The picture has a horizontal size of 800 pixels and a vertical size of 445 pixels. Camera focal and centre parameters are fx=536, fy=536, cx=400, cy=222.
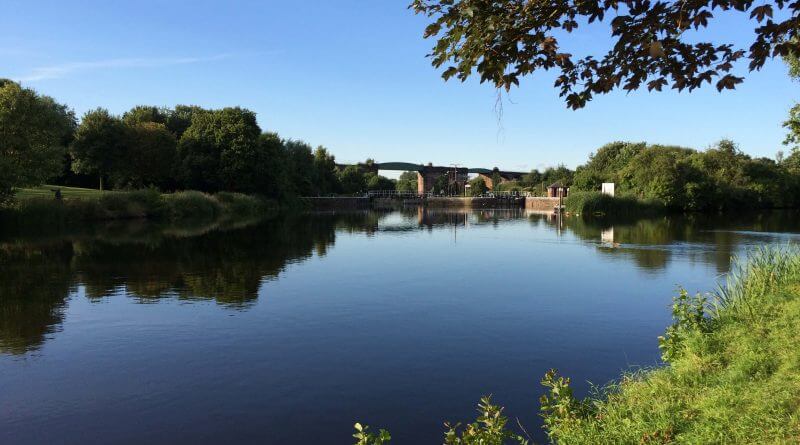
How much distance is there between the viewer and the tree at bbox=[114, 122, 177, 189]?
64.9m

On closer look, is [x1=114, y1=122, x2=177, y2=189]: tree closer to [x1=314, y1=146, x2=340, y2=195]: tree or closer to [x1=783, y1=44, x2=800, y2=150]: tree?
[x1=314, y1=146, x2=340, y2=195]: tree

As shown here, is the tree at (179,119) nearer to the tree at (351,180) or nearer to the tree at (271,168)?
the tree at (271,168)

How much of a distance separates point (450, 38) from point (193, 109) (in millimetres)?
97006

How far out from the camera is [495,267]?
24219 mm

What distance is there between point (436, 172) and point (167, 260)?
15216cm

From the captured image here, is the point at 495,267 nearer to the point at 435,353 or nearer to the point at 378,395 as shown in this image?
the point at 435,353

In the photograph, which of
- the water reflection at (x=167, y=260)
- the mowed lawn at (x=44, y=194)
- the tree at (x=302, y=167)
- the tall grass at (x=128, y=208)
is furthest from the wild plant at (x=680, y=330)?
the tree at (x=302, y=167)

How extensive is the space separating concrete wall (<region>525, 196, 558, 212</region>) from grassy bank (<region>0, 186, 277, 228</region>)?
54832 mm

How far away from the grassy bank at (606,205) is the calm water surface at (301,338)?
46.0m

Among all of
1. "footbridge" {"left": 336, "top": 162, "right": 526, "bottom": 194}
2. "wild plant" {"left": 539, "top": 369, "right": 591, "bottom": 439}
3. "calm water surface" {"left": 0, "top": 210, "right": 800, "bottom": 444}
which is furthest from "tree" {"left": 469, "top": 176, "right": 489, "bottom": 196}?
"wild plant" {"left": 539, "top": 369, "right": 591, "bottom": 439}

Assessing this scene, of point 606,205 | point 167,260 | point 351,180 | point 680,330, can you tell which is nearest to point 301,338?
point 680,330

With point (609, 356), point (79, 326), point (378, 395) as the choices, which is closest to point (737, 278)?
point (609, 356)

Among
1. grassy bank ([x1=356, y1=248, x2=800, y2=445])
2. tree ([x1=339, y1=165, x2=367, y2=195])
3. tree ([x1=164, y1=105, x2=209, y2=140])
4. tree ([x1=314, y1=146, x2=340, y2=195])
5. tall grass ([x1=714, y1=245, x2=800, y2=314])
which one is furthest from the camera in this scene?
tree ([x1=339, y1=165, x2=367, y2=195])

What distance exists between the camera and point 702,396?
658 centimetres
